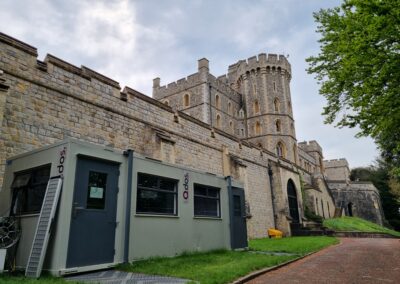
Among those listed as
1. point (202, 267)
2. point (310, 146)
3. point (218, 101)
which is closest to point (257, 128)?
point (218, 101)

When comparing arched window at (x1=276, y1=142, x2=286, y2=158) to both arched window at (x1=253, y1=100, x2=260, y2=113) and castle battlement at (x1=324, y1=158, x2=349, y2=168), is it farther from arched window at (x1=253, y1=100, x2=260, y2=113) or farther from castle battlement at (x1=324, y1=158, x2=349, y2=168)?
castle battlement at (x1=324, y1=158, x2=349, y2=168)

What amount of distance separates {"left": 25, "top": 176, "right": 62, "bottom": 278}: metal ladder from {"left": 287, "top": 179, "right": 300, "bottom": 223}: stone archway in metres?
21.2

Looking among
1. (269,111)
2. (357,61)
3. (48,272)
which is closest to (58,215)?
(48,272)

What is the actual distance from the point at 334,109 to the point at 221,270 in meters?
7.92

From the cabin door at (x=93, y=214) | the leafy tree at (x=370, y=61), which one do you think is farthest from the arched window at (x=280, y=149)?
the cabin door at (x=93, y=214)

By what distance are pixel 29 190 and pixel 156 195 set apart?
327 cm

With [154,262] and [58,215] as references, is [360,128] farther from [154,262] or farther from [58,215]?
[58,215]

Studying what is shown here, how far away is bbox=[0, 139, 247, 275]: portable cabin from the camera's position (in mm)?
6578

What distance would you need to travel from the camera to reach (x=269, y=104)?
42.2 meters

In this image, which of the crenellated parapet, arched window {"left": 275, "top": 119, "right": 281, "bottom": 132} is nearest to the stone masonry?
arched window {"left": 275, "top": 119, "right": 281, "bottom": 132}

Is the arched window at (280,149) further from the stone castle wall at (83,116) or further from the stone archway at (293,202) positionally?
the stone castle wall at (83,116)

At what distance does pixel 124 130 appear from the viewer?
1305 centimetres

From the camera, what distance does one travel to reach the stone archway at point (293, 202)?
974 inches

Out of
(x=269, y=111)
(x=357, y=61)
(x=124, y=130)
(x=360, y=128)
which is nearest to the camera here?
(x=357, y=61)
